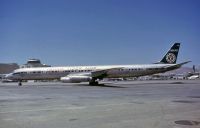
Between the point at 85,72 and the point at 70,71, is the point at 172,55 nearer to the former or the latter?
the point at 85,72

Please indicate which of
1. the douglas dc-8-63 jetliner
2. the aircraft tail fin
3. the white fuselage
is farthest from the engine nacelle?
the aircraft tail fin

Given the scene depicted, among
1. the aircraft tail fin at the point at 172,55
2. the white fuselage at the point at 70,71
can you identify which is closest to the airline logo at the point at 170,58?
the aircraft tail fin at the point at 172,55

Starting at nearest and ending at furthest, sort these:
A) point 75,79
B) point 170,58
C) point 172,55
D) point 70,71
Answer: point 75,79 < point 70,71 < point 170,58 < point 172,55

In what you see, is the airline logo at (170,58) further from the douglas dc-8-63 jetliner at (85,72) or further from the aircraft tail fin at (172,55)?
the douglas dc-8-63 jetliner at (85,72)

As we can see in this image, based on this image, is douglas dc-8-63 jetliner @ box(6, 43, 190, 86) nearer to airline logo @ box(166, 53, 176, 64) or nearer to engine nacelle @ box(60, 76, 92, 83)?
engine nacelle @ box(60, 76, 92, 83)

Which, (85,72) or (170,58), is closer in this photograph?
(85,72)

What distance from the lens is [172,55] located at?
58.0m

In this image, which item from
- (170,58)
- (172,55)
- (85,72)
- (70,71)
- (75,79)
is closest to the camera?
(75,79)

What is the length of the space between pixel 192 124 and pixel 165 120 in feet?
3.77

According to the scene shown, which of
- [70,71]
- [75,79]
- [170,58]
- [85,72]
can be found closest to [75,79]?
[75,79]

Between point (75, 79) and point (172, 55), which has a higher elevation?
point (172, 55)

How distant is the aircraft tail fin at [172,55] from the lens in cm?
5709

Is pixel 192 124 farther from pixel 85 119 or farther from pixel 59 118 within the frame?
pixel 59 118

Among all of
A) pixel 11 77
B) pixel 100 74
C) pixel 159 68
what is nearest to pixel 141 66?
pixel 159 68
